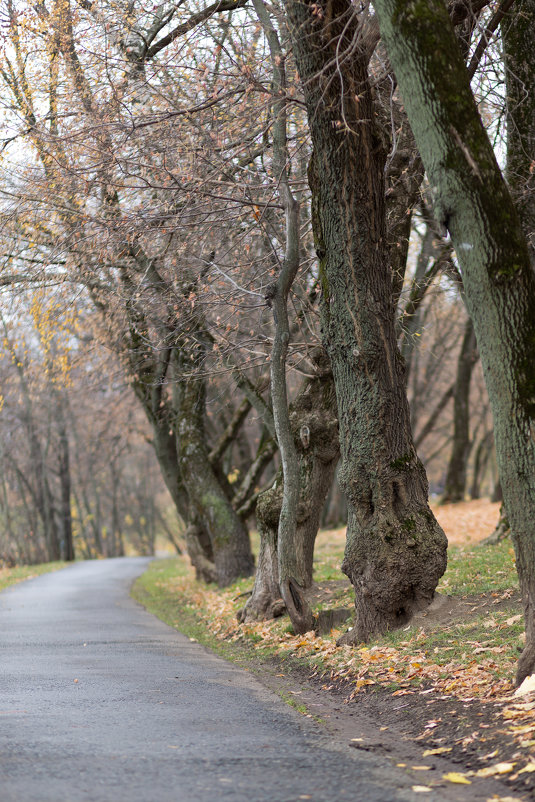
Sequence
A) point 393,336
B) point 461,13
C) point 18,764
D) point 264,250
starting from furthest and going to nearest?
point 264,250 → point 461,13 → point 393,336 → point 18,764

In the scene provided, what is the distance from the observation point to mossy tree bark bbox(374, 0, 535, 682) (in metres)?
5.75

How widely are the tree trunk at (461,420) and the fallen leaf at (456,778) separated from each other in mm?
21189

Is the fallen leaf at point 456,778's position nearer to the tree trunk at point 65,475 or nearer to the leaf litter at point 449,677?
the leaf litter at point 449,677

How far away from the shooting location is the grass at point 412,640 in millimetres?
6722

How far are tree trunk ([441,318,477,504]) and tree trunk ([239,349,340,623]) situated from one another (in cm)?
1421

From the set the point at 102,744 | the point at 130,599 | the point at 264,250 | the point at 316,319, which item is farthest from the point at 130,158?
the point at 130,599

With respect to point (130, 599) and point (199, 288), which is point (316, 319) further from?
point (130, 599)

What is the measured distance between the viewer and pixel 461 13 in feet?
30.2

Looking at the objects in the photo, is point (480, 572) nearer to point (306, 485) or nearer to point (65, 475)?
point (306, 485)

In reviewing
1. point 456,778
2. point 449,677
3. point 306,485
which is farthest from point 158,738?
point 306,485

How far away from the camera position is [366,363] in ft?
27.6

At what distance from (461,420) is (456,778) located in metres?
23.4

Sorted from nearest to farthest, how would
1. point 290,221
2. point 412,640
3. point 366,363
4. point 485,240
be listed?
1. point 485,240
2. point 412,640
3. point 366,363
4. point 290,221

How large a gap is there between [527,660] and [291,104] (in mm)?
6692
